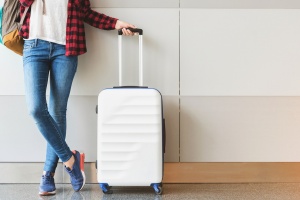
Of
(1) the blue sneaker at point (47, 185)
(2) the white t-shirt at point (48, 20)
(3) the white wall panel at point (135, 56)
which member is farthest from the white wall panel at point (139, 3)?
(1) the blue sneaker at point (47, 185)

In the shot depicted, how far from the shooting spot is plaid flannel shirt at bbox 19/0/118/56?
→ 262 cm

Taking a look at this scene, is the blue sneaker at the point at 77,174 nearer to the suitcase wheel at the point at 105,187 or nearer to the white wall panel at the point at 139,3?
Answer: the suitcase wheel at the point at 105,187

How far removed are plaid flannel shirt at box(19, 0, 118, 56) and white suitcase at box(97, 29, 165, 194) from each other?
33cm

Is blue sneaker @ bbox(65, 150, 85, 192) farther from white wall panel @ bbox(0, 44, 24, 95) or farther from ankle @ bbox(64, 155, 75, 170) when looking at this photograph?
white wall panel @ bbox(0, 44, 24, 95)

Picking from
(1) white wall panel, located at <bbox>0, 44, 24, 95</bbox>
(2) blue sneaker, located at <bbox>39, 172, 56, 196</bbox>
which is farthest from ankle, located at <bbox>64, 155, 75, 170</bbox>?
(1) white wall panel, located at <bbox>0, 44, 24, 95</bbox>

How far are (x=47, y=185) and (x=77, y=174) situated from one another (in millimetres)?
188

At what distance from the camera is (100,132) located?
8.70 feet

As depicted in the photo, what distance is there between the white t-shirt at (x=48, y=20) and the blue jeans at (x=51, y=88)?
4 centimetres

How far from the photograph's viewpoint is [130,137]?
8.66ft

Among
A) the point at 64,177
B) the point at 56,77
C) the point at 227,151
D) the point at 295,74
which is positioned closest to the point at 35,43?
the point at 56,77

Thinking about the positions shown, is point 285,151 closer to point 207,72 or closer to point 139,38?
point 207,72

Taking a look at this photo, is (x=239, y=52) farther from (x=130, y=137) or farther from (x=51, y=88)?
(x=51, y=88)

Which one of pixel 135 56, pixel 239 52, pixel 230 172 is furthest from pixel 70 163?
pixel 239 52

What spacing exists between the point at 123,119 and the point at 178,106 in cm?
45
